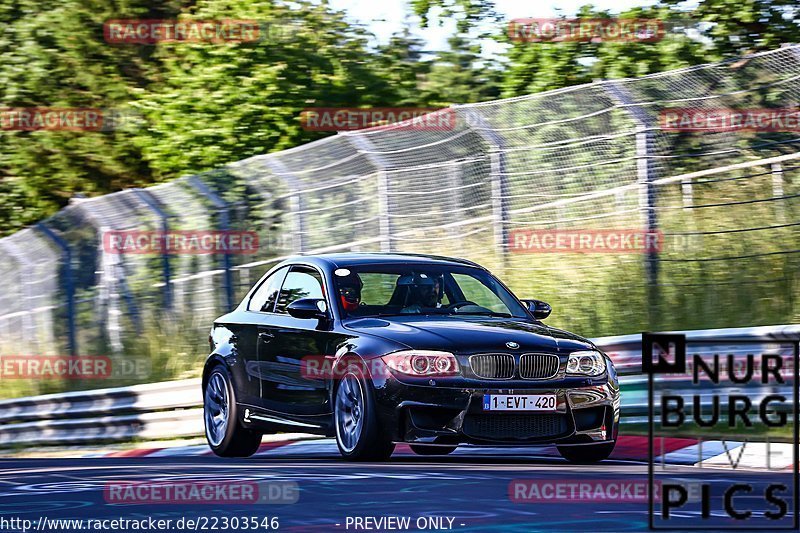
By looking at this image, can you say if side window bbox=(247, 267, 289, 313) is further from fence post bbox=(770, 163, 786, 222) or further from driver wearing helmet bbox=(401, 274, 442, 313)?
fence post bbox=(770, 163, 786, 222)

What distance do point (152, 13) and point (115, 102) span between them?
74.9 inches

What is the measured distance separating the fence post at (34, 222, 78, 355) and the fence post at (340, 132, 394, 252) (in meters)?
4.24

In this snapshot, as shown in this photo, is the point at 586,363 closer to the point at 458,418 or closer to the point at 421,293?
the point at 458,418

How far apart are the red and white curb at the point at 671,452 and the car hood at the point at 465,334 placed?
695 mm

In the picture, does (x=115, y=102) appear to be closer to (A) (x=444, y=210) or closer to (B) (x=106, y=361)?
Result: (B) (x=106, y=361)

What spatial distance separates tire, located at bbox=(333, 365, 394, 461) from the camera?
386 inches

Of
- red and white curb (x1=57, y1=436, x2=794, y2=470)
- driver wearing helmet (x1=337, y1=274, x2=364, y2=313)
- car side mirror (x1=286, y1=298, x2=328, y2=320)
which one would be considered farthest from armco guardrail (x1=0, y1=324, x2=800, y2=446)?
car side mirror (x1=286, y1=298, x2=328, y2=320)

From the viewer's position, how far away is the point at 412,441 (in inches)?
382

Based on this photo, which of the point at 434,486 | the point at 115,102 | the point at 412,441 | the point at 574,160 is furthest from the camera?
the point at 115,102

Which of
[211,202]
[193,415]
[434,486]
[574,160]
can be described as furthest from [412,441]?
[211,202]

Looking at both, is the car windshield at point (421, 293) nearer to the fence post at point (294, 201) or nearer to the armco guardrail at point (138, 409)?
the armco guardrail at point (138, 409)

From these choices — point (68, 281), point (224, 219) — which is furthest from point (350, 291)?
point (68, 281)

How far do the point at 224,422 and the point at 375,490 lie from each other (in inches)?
146

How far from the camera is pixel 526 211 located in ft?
52.4
